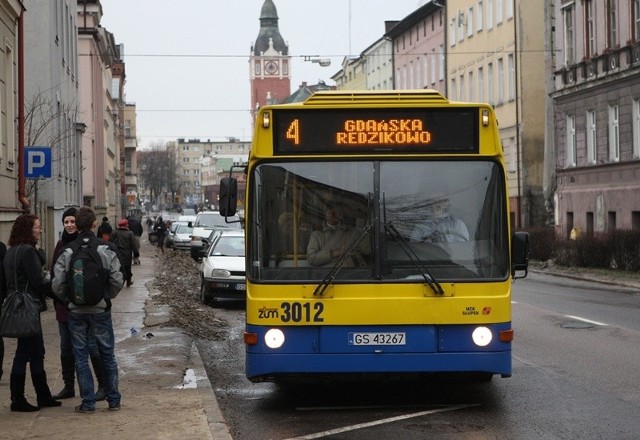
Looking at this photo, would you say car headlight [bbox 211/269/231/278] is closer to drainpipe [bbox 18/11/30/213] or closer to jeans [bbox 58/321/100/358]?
drainpipe [bbox 18/11/30/213]

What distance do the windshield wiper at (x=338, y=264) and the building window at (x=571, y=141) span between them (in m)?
40.9

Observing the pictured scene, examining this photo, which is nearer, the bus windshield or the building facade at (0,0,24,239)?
the bus windshield

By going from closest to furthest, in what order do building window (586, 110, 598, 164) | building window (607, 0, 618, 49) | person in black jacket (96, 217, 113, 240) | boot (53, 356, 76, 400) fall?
boot (53, 356, 76, 400), person in black jacket (96, 217, 113, 240), building window (607, 0, 618, 49), building window (586, 110, 598, 164)

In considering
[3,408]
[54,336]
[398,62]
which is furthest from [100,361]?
[398,62]

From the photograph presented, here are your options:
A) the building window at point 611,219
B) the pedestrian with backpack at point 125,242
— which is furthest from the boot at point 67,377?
the building window at point 611,219

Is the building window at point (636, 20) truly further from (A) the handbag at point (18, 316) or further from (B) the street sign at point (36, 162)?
(A) the handbag at point (18, 316)

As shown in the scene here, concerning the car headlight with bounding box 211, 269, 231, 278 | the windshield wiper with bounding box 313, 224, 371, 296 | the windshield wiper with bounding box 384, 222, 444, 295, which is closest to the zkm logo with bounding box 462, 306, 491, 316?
the windshield wiper with bounding box 384, 222, 444, 295

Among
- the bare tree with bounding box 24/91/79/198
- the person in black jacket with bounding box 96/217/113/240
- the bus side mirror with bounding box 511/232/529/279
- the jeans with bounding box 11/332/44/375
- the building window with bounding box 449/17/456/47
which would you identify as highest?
the building window with bounding box 449/17/456/47

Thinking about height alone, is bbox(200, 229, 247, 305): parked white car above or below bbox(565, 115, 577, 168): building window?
below

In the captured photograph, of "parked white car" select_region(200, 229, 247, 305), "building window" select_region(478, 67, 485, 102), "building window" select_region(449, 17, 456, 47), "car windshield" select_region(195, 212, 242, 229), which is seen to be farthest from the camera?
"building window" select_region(449, 17, 456, 47)

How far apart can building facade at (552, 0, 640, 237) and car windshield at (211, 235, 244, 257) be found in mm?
19179

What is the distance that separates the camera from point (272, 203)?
1147 cm

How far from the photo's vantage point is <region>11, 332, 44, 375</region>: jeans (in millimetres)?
11039

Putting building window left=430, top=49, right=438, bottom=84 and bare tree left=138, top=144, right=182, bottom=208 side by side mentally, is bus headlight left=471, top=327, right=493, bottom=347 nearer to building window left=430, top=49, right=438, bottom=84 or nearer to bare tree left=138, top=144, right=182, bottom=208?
building window left=430, top=49, right=438, bottom=84
